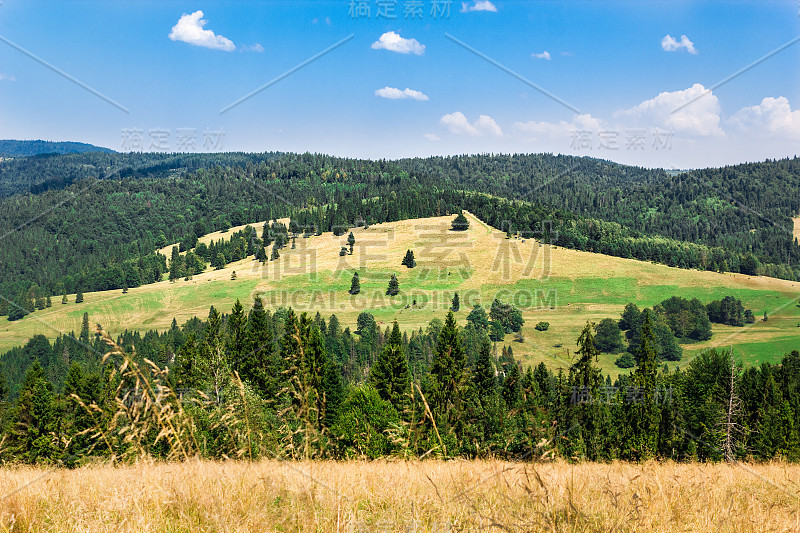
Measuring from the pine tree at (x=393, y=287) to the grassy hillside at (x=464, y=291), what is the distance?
147 centimetres

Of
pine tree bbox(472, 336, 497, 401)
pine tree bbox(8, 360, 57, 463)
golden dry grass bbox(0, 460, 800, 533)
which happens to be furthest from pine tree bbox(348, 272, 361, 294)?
golden dry grass bbox(0, 460, 800, 533)

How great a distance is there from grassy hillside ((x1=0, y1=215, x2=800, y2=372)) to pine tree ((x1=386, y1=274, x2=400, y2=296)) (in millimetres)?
1466

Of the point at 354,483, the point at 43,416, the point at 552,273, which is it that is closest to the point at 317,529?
the point at 354,483

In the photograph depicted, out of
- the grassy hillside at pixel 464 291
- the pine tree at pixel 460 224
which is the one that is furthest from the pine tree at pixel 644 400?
the pine tree at pixel 460 224

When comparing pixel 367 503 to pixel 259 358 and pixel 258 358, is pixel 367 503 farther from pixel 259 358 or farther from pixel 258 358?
pixel 259 358

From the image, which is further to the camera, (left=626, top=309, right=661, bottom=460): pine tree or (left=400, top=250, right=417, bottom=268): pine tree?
(left=400, top=250, right=417, bottom=268): pine tree

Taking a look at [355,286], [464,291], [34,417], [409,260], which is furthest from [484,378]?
[409,260]

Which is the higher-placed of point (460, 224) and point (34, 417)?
point (460, 224)

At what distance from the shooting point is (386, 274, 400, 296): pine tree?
461ft

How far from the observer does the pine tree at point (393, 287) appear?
140 metres

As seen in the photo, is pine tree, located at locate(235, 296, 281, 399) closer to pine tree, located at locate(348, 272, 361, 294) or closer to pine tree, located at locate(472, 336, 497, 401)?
pine tree, located at locate(472, 336, 497, 401)

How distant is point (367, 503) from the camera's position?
15.1 ft

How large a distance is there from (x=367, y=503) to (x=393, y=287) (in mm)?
136718

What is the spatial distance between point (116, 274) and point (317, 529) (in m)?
223
